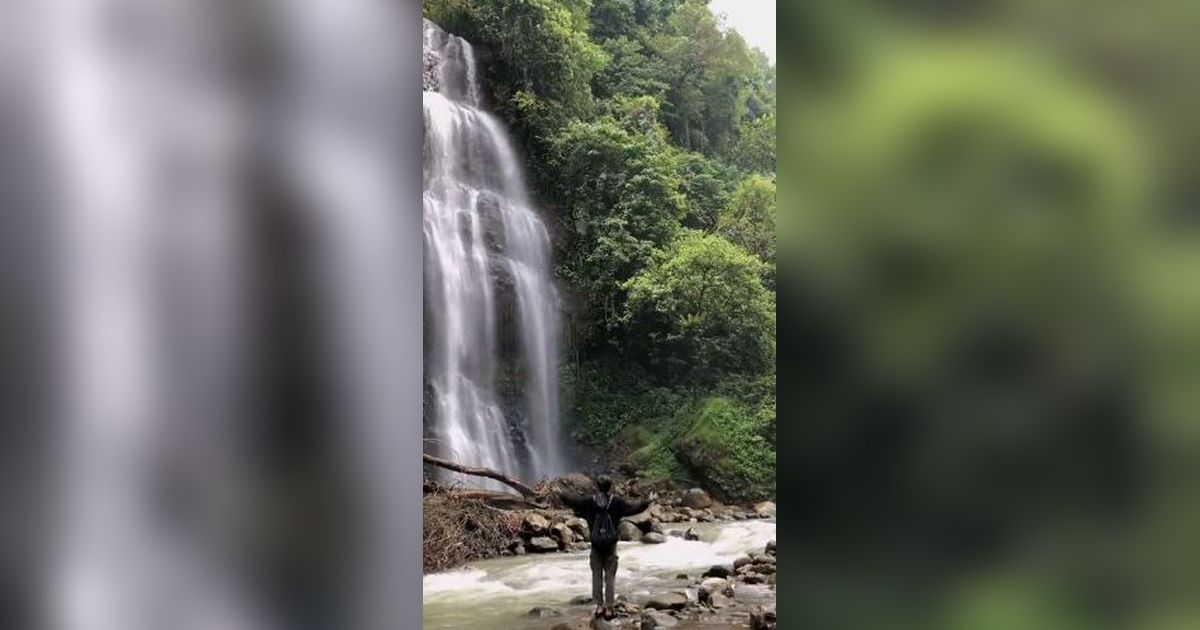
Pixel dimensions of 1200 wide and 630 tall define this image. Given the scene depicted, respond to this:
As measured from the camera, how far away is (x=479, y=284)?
705cm

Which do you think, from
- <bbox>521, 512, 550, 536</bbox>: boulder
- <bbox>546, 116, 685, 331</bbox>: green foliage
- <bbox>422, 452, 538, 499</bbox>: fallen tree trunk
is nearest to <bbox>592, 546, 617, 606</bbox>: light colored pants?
<bbox>521, 512, 550, 536</bbox>: boulder

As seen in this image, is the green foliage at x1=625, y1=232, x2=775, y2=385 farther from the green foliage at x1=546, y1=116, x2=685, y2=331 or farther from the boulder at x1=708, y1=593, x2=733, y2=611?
the boulder at x1=708, y1=593, x2=733, y2=611

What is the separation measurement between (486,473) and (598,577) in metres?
1.01

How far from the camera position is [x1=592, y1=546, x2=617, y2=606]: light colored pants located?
19.9 ft

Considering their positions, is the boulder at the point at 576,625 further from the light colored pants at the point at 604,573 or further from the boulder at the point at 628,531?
the boulder at the point at 628,531

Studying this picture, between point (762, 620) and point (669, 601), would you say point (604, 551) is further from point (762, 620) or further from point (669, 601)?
point (762, 620)

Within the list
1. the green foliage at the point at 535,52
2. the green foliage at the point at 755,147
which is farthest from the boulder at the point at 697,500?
the green foliage at the point at 535,52

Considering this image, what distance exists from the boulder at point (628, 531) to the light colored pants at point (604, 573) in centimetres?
72

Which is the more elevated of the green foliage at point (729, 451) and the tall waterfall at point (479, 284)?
the tall waterfall at point (479, 284)

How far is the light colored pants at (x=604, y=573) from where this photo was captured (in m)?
6.06
